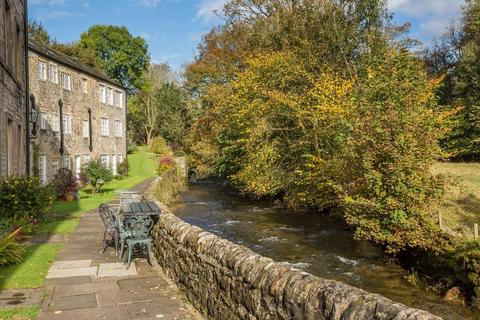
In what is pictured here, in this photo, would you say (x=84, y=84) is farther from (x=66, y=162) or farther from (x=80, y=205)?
(x=80, y=205)

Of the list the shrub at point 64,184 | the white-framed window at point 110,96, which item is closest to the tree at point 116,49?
the white-framed window at point 110,96

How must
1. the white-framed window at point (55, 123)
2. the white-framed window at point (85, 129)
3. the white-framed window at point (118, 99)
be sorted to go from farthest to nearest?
the white-framed window at point (118, 99) < the white-framed window at point (85, 129) < the white-framed window at point (55, 123)

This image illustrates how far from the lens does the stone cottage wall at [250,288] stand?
12.5 feet

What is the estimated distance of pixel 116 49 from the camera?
57719mm

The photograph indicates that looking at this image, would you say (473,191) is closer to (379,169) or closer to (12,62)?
(379,169)

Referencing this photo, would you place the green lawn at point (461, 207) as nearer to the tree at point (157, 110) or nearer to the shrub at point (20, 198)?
the shrub at point (20, 198)

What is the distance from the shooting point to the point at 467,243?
10.9 meters

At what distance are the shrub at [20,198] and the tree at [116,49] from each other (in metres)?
45.2

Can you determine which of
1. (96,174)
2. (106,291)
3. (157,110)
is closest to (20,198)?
(106,291)

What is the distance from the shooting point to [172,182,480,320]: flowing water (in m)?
10.8

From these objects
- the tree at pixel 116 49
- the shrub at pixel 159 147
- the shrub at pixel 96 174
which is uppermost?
the tree at pixel 116 49

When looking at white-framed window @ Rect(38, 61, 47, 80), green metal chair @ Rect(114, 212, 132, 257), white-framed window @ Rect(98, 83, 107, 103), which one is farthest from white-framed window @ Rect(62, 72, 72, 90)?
green metal chair @ Rect(114, 212, 132, 257)

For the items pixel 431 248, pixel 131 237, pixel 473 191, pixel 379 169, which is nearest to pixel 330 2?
pixel 473 191

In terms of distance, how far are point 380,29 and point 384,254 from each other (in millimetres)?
15080
